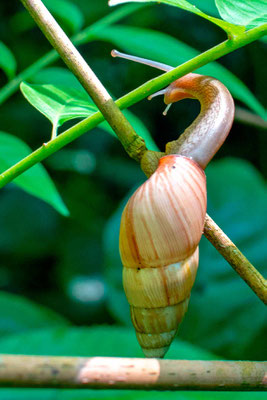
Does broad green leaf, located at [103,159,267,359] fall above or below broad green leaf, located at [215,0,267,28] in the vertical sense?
below

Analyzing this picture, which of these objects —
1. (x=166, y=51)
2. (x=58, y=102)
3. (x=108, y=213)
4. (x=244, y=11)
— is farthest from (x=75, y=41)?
(x=108, y=213)

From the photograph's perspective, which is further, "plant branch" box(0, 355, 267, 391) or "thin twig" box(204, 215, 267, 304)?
"thin twig" box(204, 215, 267, 304)

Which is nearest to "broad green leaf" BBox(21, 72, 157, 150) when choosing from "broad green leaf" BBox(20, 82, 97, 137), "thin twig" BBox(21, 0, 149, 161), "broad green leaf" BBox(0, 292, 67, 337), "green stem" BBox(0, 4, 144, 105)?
"broad green leaf" BBox(20, 82, 97, 137)

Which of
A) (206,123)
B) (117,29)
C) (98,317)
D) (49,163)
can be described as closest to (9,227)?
(49,163)

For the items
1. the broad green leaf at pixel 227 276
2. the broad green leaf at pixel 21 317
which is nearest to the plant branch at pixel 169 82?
the broad green leaf at pixel 21 317

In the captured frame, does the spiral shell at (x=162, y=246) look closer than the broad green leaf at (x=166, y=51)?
Yes

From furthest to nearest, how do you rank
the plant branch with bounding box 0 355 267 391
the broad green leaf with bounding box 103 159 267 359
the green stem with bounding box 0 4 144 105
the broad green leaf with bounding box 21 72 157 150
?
the broad green leaf with bounding box 103 159 267 359 → the green stem with bounding box 0 4 144 105 → the broad green leaf with bounding box 21 72 157 150 → the plant branch with bounding box 0 355 267 391

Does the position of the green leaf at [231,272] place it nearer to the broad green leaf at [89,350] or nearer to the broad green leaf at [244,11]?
the broad green leaf at [89,350]

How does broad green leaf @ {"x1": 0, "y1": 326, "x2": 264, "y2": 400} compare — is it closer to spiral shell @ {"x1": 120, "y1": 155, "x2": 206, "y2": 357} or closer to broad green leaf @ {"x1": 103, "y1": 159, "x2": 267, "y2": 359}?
spiral shell @ {"x1": 120, "y1": 155, "x2": 206, "y2": 357}
